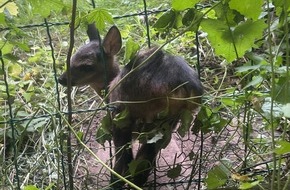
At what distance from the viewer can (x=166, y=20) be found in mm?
2232

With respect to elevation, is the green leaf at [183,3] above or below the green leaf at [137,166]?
above

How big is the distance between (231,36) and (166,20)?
32 cm

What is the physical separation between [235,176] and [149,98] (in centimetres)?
105

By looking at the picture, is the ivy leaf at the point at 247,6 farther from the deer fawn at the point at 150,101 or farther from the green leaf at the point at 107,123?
the green leaf at the point at 107,123

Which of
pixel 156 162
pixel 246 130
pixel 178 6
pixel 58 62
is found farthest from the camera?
pixel 58 62

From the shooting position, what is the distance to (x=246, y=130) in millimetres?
2406

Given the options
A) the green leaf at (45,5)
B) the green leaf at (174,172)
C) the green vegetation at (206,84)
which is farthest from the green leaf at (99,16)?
the green leaf at (174,172)

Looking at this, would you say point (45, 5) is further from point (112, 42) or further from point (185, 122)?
point (112, 42)

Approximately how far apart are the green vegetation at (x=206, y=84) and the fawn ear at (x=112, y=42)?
1.18 ft

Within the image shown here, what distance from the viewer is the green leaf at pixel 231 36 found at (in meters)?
2.02

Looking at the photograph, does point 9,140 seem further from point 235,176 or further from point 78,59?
point 235,176

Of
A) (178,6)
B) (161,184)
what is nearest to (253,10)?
(178,6)

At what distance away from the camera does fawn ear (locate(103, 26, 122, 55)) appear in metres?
3.27

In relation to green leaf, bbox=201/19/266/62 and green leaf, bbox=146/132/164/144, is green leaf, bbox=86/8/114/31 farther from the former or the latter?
green leaf, bbox=146/132/164/144
